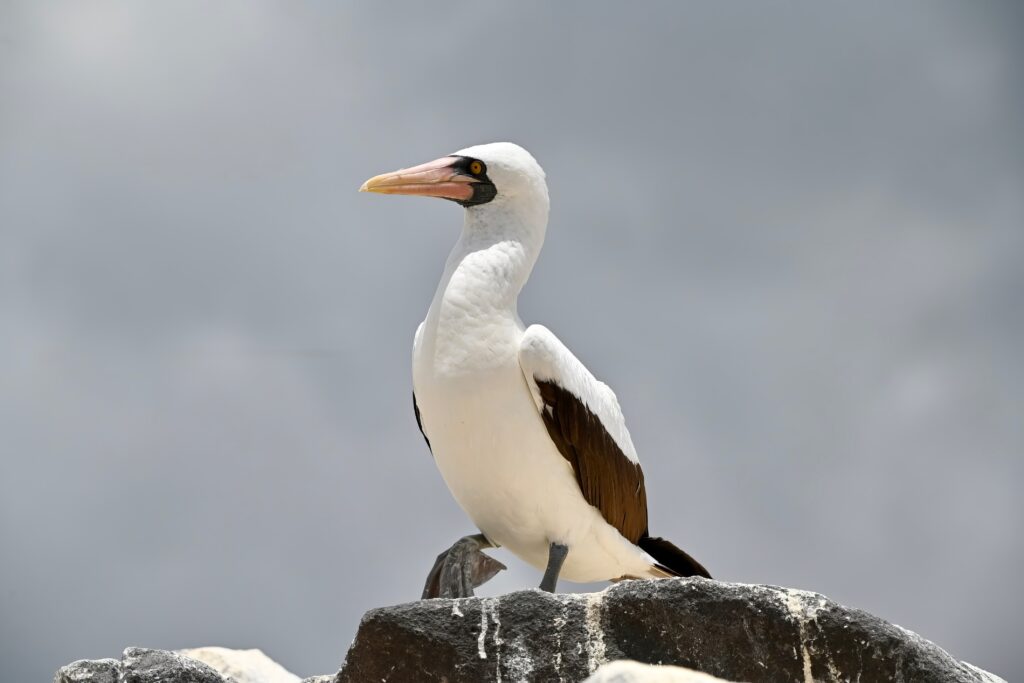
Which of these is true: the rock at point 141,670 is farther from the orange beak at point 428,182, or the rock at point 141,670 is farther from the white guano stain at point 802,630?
the orange beak at point 428,182

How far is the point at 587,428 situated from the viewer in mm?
8305

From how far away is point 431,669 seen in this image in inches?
249

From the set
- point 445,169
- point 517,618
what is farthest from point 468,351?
point 517,618

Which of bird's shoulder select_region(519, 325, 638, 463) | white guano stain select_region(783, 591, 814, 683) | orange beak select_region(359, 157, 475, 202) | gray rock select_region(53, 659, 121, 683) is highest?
orange beak select_region(359, 157, 475, 202)

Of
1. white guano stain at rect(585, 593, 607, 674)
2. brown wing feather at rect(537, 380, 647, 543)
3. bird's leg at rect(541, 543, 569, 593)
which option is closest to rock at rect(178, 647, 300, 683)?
bird's leg at rect(541, 543, 569, 593)

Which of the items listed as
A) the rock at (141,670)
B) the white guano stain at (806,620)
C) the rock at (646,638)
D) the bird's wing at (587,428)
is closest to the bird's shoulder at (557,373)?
the bird's wing at (587,428)

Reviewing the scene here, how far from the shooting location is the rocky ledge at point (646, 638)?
6027 millimetres

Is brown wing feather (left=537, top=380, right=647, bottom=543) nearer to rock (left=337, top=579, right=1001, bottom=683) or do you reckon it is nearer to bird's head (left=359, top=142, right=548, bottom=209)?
bird's head (left=359, top=142, right=548, bottom=209)

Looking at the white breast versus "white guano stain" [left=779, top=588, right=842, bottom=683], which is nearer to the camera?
"white guano stain" [left=779, top=588, right=842, bottom=683]

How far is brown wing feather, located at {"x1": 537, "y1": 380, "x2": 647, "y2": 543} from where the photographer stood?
26.8 ft

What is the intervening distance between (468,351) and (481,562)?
1.42 m

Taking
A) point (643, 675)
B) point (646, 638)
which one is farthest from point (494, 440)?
point (643, 675)

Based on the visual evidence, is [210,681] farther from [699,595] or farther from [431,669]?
[699,595]

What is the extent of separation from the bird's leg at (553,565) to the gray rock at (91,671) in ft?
8.45
